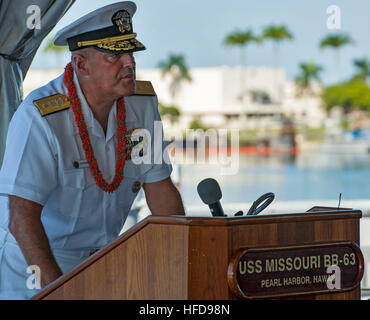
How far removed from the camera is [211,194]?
1.42 meters

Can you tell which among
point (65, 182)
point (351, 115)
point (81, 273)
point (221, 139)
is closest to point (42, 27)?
point (65, 182)

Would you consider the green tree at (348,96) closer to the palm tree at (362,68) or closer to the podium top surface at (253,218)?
the palm tree at (362,68)

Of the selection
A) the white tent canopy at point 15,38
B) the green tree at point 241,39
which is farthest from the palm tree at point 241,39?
the white tent canopy at point 15,38

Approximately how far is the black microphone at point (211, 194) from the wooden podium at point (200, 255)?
5.9 inches

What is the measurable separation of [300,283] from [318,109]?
199ft

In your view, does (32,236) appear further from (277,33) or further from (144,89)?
(277,33)

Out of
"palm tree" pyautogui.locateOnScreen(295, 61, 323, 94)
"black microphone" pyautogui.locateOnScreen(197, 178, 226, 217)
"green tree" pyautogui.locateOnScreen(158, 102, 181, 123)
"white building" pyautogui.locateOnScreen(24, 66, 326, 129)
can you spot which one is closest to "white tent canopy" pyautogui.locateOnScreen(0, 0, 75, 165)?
"black microphone" pyautogui.locateOnScreen(197, 178, 226, 217)

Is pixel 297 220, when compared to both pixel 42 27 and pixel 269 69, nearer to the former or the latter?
pixel 42 27

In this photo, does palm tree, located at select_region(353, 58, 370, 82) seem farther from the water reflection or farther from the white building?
the water reflection

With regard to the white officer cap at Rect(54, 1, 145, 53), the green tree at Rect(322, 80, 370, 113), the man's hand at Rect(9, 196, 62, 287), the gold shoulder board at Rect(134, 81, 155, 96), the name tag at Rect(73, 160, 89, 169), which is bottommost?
the man's hand at Rect(9, 196, 62, 287)

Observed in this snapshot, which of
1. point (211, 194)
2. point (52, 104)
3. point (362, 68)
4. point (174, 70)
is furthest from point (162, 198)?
point (362, 68)

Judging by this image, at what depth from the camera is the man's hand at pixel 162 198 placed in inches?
78.3

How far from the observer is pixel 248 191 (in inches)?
971

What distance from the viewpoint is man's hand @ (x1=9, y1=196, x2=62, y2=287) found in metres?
1.64
